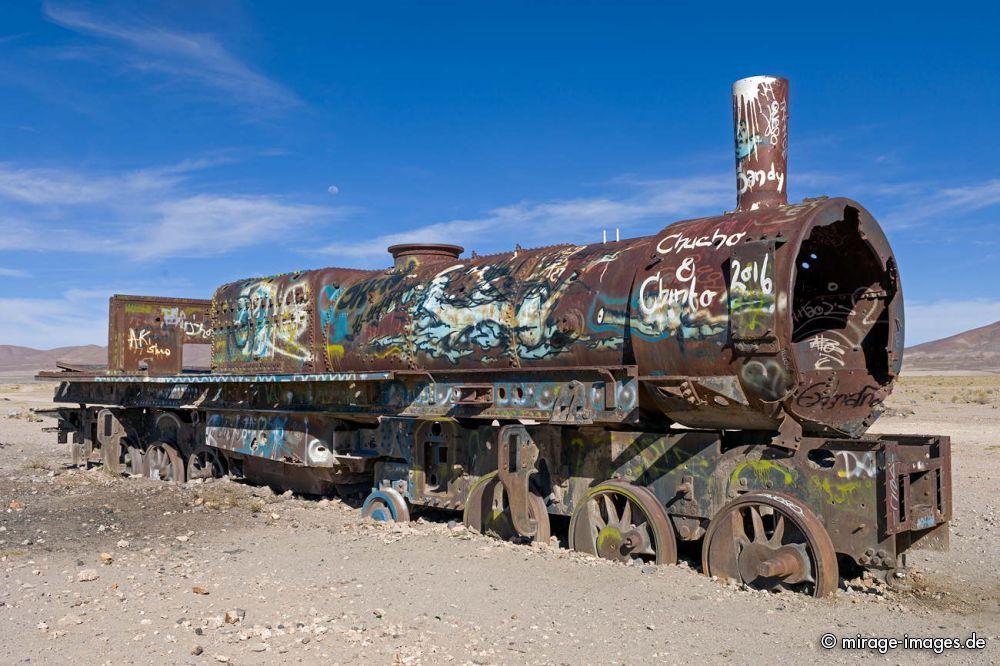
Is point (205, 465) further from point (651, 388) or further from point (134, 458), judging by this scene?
point (651, 388)

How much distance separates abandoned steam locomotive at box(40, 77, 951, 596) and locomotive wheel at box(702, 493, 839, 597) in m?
0.02

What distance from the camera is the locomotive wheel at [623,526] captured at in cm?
784

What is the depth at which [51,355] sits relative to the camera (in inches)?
6334

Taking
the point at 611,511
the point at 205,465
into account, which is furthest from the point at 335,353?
the point at 611,511

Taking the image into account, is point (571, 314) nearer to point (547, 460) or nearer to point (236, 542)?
point (547, 460)

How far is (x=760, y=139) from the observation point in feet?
27.7

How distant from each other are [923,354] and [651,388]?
159 meters

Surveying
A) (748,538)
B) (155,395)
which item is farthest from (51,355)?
(748,538)

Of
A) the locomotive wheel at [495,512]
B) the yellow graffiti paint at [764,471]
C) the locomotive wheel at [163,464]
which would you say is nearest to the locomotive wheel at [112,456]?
the locomotive wheel at [163,464]

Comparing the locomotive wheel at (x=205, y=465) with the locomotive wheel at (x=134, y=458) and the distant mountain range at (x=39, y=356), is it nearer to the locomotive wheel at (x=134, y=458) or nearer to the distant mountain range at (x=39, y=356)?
the locomotive wheel at (x=134, y=458)

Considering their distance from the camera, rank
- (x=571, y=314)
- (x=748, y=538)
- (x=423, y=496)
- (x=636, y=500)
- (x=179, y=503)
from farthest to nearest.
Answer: (x=179, y=503) < (x=423, y=496) < (x=571, y=314) < (x=636, y=500) < (x=748, y=538)

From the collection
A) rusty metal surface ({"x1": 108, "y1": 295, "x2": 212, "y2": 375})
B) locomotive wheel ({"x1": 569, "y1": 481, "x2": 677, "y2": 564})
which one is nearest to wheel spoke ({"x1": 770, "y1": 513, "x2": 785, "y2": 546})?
locomotive wheel ({"x1": 569, "y1": 481, "x2": 677, "y2": 564})

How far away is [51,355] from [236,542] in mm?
171185

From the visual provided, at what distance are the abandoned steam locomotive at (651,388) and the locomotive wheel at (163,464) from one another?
2.99 m
